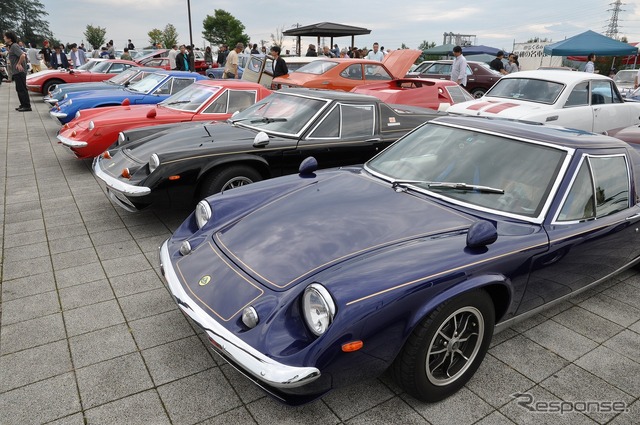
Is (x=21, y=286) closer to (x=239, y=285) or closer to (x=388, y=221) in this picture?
(x=239, y=285)

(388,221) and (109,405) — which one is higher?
(388,221)

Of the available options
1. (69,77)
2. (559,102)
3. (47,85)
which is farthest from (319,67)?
(47,85)

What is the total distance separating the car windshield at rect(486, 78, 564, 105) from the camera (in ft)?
25.3

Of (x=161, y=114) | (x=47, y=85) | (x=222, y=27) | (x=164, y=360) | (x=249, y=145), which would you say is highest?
(x=222, y=27)

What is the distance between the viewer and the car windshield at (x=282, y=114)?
5434 millimetres

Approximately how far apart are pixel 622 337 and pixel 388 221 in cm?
203

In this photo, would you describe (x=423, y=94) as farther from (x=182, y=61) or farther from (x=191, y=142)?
(x=182, y=61)

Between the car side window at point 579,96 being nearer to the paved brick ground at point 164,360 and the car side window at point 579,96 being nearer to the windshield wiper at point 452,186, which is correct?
the paved brick ground at point 164,360

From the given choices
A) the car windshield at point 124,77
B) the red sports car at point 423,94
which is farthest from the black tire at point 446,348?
the car windshield at point 124,77

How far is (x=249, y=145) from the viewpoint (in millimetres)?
4992

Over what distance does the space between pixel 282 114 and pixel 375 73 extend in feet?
22.2

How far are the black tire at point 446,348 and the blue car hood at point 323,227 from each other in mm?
474

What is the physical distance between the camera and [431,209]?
2912 millimetres

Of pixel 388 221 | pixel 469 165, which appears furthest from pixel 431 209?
pixel 469 165
